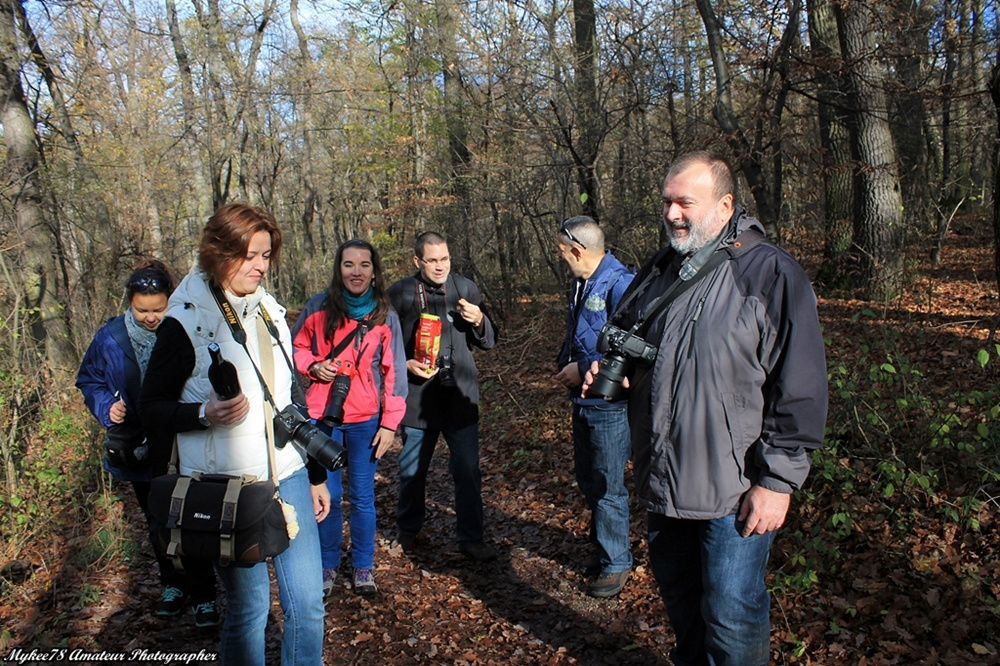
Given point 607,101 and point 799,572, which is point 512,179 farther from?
point 799,572

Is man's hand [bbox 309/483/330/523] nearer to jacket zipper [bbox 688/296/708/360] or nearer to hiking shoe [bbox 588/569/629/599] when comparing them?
jacket zipper [bbox 688/296/708/360]

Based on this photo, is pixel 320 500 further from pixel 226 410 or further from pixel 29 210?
pixel 29 210

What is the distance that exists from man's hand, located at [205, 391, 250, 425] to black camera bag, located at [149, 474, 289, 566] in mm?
245

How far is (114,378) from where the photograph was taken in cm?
409

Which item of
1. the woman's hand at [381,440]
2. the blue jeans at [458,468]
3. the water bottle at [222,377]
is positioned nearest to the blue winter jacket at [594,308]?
the blue jeans at [458,468]

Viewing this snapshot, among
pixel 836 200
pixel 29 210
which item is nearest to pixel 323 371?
pixel 29 210

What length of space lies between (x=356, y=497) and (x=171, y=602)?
130 cm

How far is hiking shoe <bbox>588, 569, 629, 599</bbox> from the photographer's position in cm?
424

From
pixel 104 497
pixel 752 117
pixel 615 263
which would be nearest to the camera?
pixel 615 263

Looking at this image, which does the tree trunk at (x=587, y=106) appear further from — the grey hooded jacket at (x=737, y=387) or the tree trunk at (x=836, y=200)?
the grey hooded jacket at (x=737, y=387)

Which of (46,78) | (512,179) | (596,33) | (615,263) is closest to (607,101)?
(596,33)

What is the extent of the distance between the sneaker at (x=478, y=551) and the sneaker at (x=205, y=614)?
1.72 meters

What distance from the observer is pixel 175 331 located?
252cm

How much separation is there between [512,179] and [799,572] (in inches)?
294
